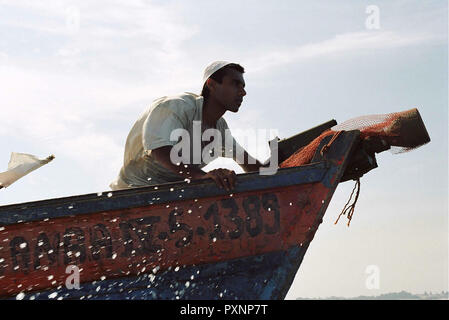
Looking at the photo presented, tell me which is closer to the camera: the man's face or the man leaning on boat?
the man leaning on boat

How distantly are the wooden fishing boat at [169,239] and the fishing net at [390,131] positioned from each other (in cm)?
37

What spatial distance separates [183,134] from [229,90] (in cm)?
72

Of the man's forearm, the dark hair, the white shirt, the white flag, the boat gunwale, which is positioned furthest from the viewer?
the dark hair

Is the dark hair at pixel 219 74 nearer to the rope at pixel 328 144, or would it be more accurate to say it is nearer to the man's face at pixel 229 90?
the man's face at pixel 229 90

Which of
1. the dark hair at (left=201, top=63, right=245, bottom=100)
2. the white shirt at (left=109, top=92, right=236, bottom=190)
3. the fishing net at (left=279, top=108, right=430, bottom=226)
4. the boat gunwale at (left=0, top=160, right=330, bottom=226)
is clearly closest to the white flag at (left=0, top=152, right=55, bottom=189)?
the white shirt at (left=109, top=92, right=236, bottom=190)

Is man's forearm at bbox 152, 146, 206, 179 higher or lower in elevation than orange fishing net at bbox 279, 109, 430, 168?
lower

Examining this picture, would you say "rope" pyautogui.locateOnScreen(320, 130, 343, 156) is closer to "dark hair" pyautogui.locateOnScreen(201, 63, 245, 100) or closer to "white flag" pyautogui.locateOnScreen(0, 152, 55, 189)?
"dark hair" pyautogui.locateOnScreen(201, 63, 245, 100)

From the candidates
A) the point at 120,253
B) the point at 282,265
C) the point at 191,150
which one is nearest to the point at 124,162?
the point at 191,150

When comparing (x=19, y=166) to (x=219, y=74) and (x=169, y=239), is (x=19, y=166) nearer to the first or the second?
(x=169, y=239)

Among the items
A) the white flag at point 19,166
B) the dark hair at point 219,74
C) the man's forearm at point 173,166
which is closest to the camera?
the man's forearm at point 173,166

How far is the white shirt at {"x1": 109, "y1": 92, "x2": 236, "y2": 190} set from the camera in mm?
4801

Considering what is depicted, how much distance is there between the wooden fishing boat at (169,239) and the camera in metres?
4.37

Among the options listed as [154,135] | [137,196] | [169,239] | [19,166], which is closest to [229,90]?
[154,135]

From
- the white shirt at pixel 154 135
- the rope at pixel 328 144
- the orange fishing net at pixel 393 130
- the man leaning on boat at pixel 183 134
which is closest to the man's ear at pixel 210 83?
the man leaning on boat at pixel 183 134
